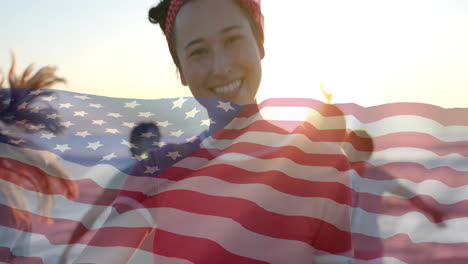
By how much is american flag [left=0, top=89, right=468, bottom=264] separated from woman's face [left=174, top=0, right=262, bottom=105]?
142 mm

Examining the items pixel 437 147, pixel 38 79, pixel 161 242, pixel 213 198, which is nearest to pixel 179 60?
pixel 38 79

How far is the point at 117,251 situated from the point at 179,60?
1418 millimetres

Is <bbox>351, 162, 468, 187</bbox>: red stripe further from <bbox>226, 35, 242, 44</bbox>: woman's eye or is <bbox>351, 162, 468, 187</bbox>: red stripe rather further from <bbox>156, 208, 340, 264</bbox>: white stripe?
<bbox>226, 35, 242, 44</bbox>: woman's eye

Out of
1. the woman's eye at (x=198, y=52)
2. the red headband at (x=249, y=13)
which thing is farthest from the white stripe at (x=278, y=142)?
the red headband at (x=249, y=13)

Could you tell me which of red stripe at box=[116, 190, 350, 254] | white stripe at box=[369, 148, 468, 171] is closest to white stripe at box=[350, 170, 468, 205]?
white stripe at box=[369, 148, 468, 171]

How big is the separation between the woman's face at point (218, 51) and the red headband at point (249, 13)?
2.3 inches

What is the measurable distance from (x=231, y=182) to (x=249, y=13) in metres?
1.18

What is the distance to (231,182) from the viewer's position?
262cm

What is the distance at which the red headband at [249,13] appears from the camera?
3.11 metres

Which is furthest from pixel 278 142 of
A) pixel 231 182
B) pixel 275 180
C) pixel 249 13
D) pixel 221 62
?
pixel 249 13

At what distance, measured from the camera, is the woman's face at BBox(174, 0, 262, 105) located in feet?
9.62

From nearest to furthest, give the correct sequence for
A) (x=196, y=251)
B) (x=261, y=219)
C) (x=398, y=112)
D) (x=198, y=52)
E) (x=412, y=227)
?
(x=196, y=251) → (x=261, y=219) → (x=412, y=227) → (x=198, y=52) → (x=398, y=112)

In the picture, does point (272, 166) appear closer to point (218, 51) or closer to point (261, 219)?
point (261, 219)

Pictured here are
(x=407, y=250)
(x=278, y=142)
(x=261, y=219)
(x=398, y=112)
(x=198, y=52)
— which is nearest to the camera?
(x=261, y=219)
